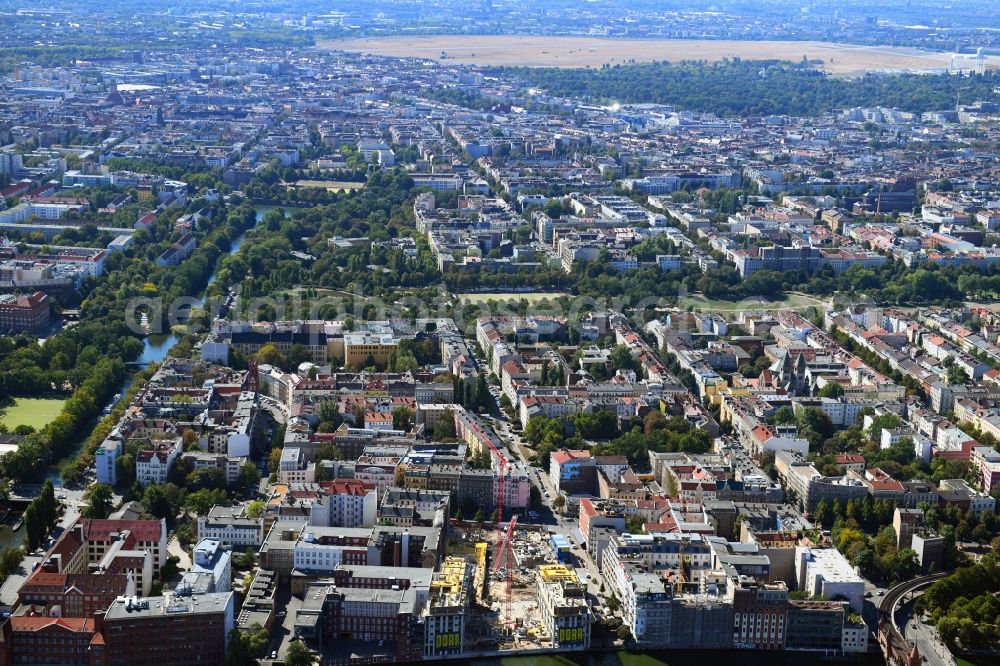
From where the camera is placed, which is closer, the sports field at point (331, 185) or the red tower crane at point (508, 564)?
the red tower crane at point (508, 564)

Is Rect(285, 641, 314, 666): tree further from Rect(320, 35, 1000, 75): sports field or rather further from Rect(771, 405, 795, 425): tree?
Rect(320, 35, 1000, 75): sports field

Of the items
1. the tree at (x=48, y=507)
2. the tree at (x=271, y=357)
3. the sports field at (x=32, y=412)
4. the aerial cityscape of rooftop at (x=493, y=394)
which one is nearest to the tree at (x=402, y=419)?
the aerial cityscape of rooftop at (x=493, y=394)

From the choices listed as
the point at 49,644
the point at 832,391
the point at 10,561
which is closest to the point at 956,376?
the point at 832,391

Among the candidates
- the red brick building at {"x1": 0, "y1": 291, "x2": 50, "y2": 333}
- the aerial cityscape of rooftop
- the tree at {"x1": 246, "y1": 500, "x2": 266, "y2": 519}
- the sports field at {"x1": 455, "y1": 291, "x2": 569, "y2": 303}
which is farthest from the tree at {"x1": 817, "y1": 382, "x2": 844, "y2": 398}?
the red brick building at {"x1": 0, "y1": 291, "x2": 50, "y2": 333}

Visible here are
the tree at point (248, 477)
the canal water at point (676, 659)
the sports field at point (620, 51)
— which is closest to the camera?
the canal water at point (676, 659)

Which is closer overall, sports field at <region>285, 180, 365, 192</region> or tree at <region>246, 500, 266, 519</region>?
tree at <region>246, 500, 266, 519</region>

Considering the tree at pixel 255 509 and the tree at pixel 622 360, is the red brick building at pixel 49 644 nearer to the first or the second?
the tree at pixel 255 509

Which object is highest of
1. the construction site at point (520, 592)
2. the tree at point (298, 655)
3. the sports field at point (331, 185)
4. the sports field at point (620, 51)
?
the tree at point (298, 655)

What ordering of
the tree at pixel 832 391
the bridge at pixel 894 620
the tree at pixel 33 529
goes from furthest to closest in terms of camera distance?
1. the tree at pixel 832 391
2. the tree at pixel 33 529
3. the bridge at pixel 894 620
